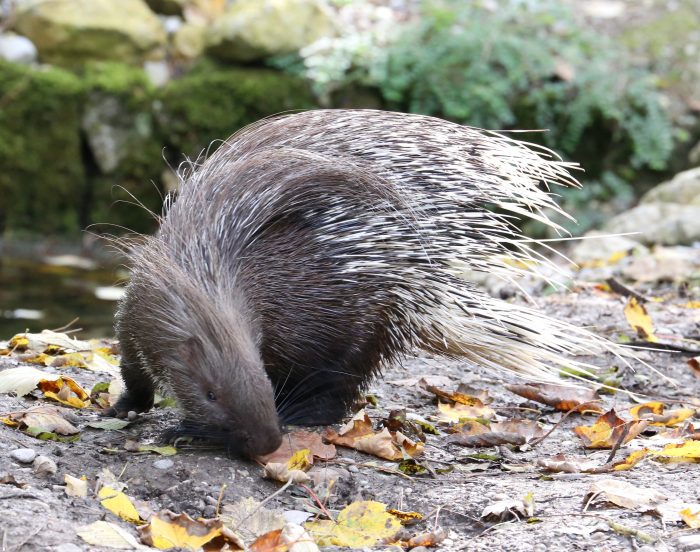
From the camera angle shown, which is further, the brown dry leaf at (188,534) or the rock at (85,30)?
the rock at (85,30)

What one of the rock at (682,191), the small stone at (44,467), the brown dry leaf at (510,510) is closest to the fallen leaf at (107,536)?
the small stone at (44,467)

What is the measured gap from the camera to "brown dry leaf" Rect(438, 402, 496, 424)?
3.39 m

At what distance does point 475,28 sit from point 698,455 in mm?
7112

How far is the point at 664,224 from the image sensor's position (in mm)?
6762

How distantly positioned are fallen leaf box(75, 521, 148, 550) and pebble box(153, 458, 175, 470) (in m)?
0.49

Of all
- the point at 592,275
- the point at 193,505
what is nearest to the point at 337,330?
the point at 193,505

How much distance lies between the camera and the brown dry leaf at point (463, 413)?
3.39 metres

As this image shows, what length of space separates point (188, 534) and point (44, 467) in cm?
50

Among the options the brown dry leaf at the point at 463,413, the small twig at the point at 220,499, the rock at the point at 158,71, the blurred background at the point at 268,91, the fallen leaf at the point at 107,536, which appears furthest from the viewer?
the rock at the point at 158,71

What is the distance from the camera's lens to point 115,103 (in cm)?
920

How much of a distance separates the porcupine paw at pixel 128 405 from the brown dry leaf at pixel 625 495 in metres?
1.46

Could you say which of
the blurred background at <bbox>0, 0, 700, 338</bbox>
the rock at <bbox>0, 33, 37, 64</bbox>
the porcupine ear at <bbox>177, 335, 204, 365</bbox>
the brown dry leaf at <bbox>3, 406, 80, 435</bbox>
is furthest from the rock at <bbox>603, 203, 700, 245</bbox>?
the rock at <bbox>0, 33, 37, 64</bbox>

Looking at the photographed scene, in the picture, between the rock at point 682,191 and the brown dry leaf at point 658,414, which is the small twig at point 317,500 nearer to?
the brown dry leaf at point 658,414

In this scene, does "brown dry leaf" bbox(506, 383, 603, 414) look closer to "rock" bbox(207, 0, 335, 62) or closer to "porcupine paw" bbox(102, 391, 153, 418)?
"porcupine paw" bbox(102, 391, 153, 418)
